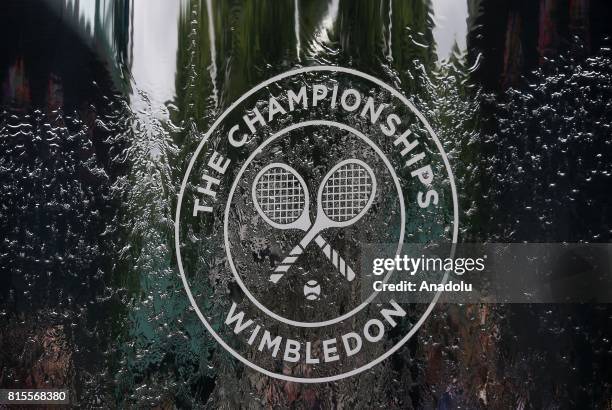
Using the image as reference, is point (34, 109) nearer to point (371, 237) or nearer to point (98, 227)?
point (98, 227)

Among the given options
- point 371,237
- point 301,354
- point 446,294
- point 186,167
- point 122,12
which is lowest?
point 301,354

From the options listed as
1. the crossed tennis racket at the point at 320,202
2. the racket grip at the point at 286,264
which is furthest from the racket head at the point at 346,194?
the racket grip at the point at 286,264

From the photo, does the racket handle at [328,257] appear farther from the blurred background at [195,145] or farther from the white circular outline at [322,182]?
the blurred background at [195,145]

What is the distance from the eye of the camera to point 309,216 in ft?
6.35

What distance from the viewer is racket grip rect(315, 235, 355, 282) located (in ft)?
6.31

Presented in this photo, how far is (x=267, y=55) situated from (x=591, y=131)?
2.96 feet

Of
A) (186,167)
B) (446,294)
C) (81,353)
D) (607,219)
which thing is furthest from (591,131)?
(81,353)

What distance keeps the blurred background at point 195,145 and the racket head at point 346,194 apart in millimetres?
235

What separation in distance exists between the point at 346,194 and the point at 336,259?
0.59 feet

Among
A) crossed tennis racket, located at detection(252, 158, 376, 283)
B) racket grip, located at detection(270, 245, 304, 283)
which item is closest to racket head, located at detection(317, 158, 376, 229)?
crossed tennis racket, located at detection(252, 158, 376, 283)

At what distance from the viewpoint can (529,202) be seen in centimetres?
190

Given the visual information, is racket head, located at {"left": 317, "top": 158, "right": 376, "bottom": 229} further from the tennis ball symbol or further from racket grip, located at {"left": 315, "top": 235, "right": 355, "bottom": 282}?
the tennis ball symbol

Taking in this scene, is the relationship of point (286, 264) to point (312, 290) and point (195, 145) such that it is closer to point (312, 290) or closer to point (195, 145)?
point (312, 290)

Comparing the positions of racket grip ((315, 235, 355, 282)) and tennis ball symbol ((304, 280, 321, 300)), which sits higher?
racket grip ((315, 235, 355, 282))
